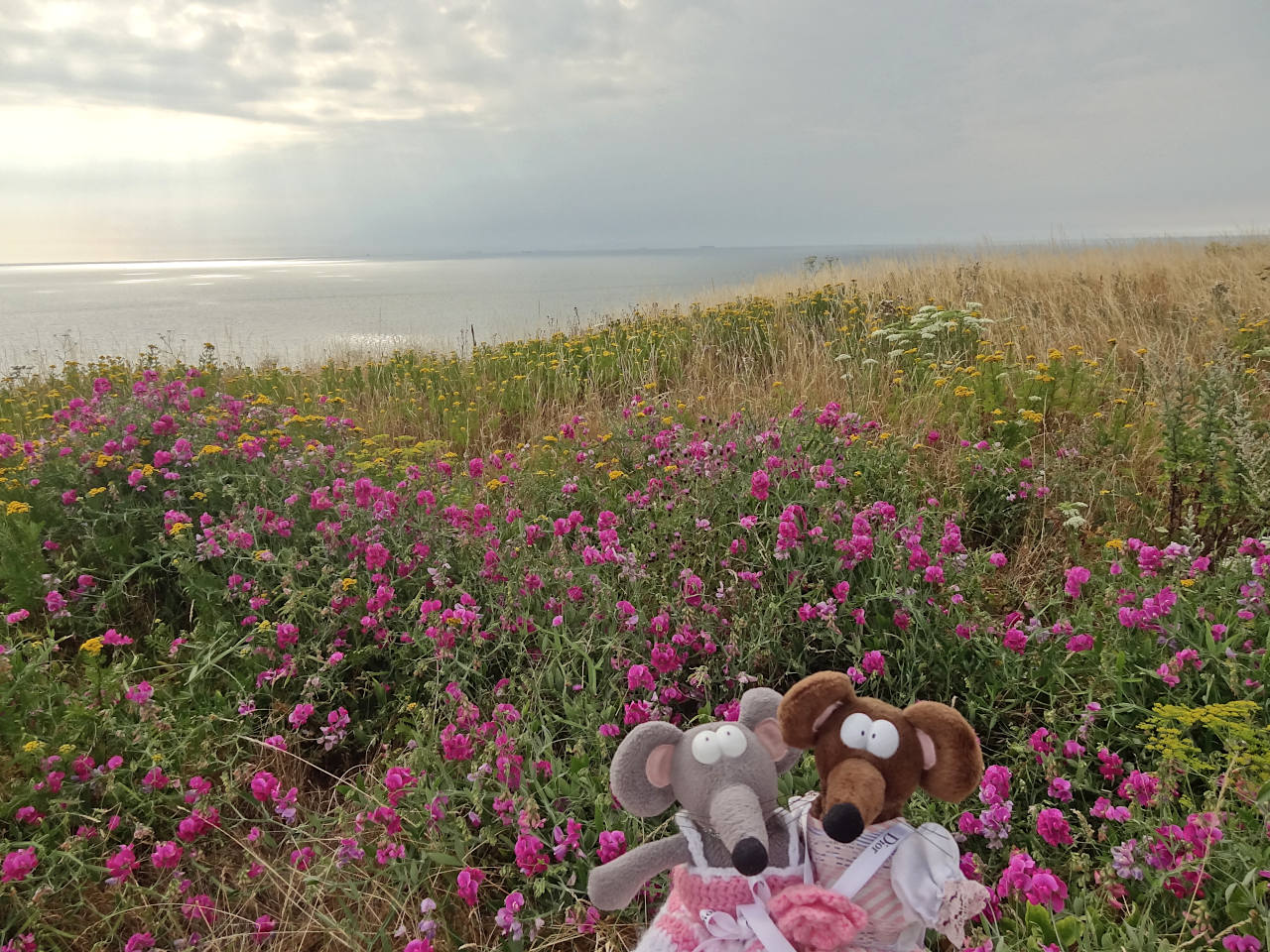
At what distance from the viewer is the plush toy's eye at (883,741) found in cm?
136

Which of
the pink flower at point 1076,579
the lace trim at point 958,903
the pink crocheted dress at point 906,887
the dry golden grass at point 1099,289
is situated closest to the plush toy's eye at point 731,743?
the pink crocheted dress at point 906,887

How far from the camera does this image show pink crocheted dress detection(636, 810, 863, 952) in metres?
1.33

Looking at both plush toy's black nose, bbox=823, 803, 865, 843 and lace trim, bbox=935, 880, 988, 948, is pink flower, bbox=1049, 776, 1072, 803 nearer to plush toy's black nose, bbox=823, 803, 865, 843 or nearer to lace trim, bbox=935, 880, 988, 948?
lace trim, bbox=935, 880, 988, 948

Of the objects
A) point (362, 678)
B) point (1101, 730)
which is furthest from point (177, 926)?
point (1101, 730)

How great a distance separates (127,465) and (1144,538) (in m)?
5.41

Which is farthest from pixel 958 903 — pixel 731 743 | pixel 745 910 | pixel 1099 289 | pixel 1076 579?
pixel 1099 289

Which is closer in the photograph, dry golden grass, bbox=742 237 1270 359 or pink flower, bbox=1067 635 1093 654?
pink flower, bbox=1067 635 1093 654

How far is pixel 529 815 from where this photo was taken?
189 centimetres

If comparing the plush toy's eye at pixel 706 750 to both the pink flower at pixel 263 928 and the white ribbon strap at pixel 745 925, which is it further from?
the pink flower at pixel 263 928

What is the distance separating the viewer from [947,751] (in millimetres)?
1362

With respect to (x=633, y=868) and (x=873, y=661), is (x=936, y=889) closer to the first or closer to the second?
(x=633, y=868)

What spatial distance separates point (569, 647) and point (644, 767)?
1269 mm

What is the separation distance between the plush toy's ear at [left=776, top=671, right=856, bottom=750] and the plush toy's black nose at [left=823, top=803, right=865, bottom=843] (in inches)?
6.8

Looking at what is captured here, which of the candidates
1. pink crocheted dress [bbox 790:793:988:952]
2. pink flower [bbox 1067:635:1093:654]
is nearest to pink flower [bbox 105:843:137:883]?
pink crocheted dress [bbox 790:793:988:952]
